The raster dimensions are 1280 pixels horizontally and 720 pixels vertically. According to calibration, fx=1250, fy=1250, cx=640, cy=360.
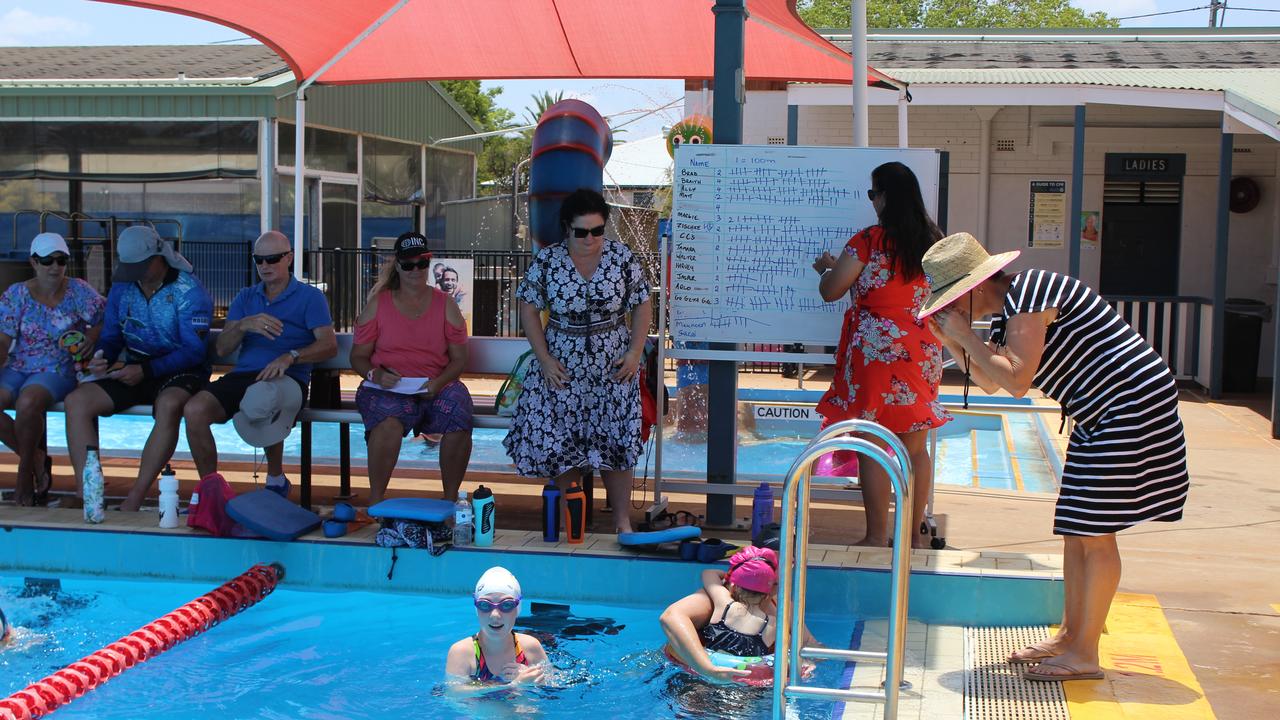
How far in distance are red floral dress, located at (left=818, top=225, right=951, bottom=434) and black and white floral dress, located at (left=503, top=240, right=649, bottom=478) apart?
1073 millimetres

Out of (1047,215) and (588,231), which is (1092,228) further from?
(588,231)

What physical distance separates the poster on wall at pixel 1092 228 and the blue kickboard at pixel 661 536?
1144 centimetres

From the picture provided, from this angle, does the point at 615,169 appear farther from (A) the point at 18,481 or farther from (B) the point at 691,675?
(B) the point at 691,675

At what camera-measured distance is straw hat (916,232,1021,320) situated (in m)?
4.10

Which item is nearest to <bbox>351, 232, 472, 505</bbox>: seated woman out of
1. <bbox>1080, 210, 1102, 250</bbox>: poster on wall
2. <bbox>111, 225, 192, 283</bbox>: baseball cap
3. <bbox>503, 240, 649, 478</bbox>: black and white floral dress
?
<bbox>503, 240, 649, 478</bbox>: black and white floral dress

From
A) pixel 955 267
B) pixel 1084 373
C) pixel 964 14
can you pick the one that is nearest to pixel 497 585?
pixel 955 267

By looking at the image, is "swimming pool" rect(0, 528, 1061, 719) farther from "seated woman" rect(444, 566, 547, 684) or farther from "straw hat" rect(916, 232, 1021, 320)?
"straw hat" rect(916, 232, 1021, 320)

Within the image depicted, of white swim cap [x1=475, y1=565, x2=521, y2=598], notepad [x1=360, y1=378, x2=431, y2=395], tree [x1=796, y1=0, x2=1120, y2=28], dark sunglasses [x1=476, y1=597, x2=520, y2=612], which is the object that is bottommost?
dark sunglasses [x1=476, y1=597, x2=520, y2=612]

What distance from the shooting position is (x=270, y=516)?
5.99 meters

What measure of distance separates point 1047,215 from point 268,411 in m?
11.7

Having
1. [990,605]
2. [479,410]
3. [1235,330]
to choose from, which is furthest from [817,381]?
[990,605]

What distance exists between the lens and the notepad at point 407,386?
20.9ft

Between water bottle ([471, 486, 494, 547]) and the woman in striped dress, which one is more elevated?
the woman in striped dress

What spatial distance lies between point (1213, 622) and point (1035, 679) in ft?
3.72
